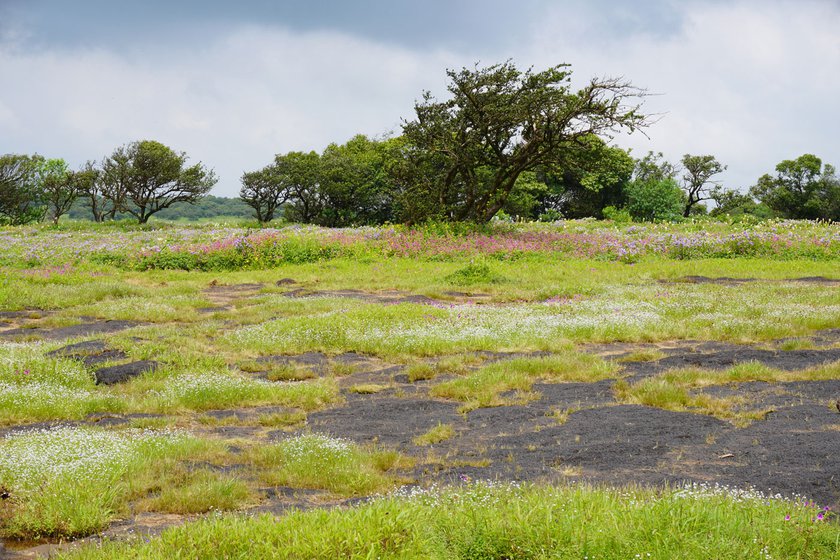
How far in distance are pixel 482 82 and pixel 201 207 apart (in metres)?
146

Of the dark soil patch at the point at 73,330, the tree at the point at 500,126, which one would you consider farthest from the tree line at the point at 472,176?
the dark soil patch at the point at 73,330

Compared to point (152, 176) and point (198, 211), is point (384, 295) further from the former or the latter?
point (198, 211)

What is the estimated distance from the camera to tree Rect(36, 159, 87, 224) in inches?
3539

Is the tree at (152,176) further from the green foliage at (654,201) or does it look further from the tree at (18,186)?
the green foliage at (654,201)

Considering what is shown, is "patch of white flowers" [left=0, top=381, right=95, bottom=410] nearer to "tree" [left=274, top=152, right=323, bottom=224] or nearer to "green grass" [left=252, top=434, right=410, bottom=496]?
"green grass" [left=252, top=434, right=410, bottom=496]

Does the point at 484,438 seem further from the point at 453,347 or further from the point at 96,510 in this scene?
the point at 453,347

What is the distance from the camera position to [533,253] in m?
31.5

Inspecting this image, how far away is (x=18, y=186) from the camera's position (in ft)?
306

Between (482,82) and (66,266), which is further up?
(482,82)

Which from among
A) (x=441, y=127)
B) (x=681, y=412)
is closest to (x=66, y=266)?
(x=441, y=127)

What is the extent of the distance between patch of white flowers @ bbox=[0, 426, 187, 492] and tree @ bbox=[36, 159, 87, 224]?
303 feet

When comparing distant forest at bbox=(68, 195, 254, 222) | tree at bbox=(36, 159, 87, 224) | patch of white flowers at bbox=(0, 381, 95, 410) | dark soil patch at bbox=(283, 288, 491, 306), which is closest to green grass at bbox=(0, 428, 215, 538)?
patch of white flowers at bbox=(0, 381, 95, 410)

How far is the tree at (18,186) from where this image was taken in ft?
300

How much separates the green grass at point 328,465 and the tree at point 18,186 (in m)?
99.5
